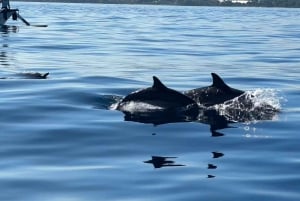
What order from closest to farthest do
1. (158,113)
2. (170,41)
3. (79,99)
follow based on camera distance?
(158,113)
(79,99)
(170,41)

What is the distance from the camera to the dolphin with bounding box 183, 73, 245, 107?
15.9m

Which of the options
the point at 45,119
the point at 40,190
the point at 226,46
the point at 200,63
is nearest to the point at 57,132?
the point at 45,119

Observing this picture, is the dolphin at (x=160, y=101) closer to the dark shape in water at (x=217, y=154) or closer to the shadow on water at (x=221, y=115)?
the shadow on water at (x=221, y=115)

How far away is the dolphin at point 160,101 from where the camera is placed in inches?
614

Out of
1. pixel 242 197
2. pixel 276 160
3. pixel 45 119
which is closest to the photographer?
pixel 242 197

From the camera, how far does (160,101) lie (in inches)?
620

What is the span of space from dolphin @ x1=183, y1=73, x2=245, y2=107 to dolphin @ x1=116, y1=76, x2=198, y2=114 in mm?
351

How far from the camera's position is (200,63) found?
28141 mm

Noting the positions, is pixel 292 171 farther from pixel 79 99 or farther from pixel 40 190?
pixel 79 99

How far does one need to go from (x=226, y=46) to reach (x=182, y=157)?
28517mm

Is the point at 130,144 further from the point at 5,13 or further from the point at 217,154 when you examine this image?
the point at 5,13

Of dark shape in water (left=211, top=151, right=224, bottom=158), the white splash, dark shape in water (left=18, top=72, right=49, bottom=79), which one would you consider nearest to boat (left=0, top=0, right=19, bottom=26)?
dark shape in water (left=18, top=72, right=49, bottom=79)

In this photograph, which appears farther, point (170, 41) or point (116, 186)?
point (170, 41)

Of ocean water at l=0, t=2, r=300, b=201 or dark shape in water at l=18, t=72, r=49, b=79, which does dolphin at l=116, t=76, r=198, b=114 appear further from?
dark shape in water at l=18, t=72, r=49, b=79
